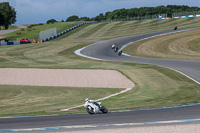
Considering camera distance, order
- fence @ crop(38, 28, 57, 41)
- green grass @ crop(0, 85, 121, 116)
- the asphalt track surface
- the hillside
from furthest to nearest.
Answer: fence @ crop(38, 28, 57, 41) → the hillside → green grass @ crop(0, 85, 121, 116) → the asphalt track surface

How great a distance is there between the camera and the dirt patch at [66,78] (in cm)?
2573

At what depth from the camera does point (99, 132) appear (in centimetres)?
1037

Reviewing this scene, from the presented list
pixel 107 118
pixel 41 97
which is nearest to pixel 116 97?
pixel 41 97

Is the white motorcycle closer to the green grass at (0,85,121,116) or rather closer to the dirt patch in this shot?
the green grass at (0,85,121,116)

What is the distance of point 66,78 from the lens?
2852 centimetres

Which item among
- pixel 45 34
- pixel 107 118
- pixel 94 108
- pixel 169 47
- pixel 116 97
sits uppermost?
pixel 45 34

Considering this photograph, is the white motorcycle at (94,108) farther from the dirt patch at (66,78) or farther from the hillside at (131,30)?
the hillside at (131,30)

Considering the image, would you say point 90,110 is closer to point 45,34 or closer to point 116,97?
point 116,97

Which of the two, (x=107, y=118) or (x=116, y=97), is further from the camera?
(x=116, y=97)

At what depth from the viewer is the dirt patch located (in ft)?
84.4

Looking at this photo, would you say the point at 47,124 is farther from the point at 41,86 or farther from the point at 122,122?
the point at 41,86

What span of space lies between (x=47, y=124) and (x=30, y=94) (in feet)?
36.2

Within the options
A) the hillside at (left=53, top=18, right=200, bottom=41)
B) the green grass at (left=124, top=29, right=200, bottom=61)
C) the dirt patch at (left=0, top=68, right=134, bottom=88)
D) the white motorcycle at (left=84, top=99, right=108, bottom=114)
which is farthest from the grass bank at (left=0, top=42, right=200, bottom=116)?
the hillside at (left=53, top=18, right=200, bottom=41)

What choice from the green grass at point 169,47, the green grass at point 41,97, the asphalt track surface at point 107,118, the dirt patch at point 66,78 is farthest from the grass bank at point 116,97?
the green grass at point 169,47
